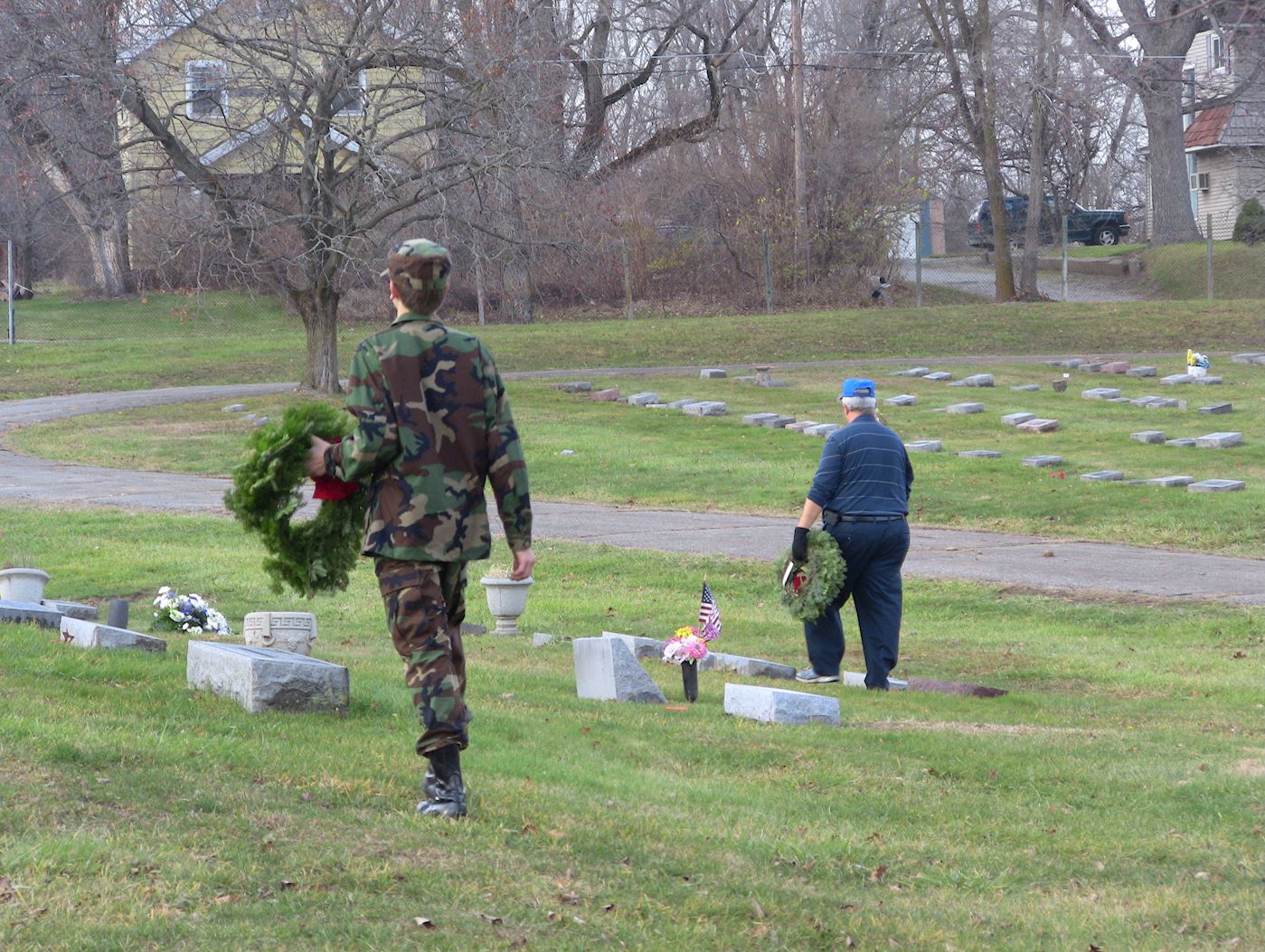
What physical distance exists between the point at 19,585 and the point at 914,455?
47.7ft

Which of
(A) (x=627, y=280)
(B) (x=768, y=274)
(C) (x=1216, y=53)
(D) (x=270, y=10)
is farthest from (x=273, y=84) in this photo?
(C) (x=1216, y=53)

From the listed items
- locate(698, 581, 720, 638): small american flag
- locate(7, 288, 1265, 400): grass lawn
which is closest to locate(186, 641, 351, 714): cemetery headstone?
locate(698, 581, 720, 638): small american flag

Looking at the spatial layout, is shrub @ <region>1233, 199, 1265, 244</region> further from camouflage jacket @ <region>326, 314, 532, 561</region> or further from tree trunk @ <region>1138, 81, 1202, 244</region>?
camouflage jacket @ <region>326, 314, 532, 561</region>

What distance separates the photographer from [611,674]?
868cm

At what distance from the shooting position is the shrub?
53125 mm

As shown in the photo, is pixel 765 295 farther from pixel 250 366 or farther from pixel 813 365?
pixel 250 366

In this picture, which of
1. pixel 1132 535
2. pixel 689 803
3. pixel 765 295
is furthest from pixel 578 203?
pixel 689 803

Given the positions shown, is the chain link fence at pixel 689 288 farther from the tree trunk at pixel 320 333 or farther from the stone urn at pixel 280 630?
the stone urn at pixel 280 630

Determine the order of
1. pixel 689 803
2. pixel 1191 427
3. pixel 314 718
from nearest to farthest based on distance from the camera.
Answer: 1. pixel 689 803
2. pixel 314 718
3. pixel 1191 427

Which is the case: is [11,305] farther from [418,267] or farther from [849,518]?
[418,267]

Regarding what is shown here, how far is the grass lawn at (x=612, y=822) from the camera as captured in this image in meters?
4.48

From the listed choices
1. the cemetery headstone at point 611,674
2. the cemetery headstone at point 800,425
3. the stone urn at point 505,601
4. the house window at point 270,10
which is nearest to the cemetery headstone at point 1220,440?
the cemetery headstone at point 800,425

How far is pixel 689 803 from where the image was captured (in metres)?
6.10

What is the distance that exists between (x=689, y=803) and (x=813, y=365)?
29.3 metres
